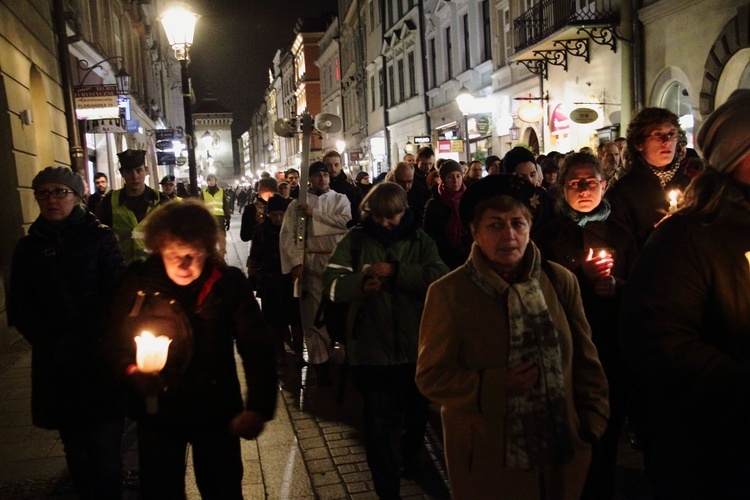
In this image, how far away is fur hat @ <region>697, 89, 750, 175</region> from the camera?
2.28 m

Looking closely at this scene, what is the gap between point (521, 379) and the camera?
2.61 meters

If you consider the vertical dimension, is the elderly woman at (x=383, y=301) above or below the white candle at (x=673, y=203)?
below

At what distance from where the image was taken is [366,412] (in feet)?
14.4

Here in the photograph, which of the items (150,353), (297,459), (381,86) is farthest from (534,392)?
(381,86)

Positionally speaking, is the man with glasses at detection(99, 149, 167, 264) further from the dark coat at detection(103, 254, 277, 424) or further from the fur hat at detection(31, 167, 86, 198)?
the dark coat at detection(103, 254, 277, 424)

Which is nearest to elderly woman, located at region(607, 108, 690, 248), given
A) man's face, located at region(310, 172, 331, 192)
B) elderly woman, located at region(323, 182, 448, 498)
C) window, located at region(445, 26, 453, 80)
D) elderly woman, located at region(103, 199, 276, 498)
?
elderly woman, located at region(323, 182, 448, 498)

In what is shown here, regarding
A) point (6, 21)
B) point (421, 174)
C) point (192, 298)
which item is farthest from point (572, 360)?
point (6, 21)

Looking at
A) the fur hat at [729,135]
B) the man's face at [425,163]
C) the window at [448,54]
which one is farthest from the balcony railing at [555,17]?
the fur hat at [729,135]

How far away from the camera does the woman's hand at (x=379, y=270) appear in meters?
4.35

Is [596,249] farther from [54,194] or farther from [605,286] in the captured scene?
[54,194]

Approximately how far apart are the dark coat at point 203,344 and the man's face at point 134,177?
12.3 feet

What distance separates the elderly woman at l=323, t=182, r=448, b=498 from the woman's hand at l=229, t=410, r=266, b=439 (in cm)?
126

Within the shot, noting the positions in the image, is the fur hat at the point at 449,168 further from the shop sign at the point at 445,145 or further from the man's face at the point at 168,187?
the shop sign at the point at 445,145

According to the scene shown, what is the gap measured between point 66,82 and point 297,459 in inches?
464
